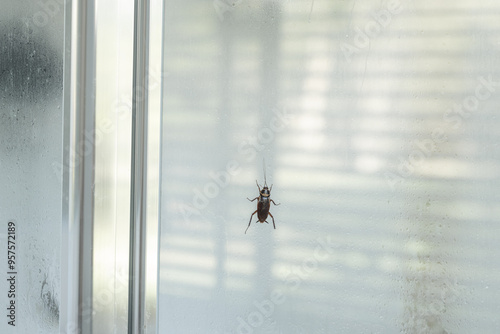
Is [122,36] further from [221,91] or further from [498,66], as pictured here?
[498,66]

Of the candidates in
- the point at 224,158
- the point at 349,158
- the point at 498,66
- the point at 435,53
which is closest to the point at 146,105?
the point at 224,158

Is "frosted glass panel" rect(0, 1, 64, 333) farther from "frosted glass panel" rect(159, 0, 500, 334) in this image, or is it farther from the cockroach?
the cockroach

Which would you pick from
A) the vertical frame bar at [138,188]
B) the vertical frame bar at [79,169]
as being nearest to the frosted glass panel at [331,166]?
the vertical frame bar at [138,188]

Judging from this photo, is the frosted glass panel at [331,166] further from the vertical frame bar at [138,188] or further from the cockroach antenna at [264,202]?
the vertical frame bar at [138,188]

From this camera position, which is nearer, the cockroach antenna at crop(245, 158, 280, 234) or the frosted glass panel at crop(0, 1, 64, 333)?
the frosted glass panel at crop(0, 1, 64, 333)

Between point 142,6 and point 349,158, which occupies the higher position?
point 142,6

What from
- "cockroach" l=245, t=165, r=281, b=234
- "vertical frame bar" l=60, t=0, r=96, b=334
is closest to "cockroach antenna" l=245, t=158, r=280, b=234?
"cockroach" l=245, t=165, r=281, b=234
